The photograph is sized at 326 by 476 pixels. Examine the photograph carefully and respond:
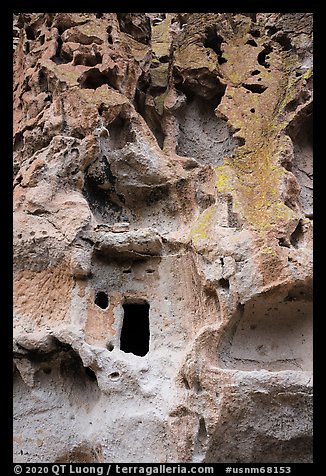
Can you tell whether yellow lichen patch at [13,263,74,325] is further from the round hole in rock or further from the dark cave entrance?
the dark cave entrance

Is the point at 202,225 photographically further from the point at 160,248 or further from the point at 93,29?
the point at 93,29

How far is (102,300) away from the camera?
4.98 meters

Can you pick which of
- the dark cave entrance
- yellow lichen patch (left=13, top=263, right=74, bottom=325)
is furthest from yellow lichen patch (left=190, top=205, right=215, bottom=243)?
yellow lichen patch (left=13, top=263, right=74, bottom=325)

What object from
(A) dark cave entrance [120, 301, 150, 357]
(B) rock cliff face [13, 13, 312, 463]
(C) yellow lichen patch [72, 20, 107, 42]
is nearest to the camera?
(B) rock cliff face [13, 13, 312, 463]

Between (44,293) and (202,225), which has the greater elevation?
(202,225)

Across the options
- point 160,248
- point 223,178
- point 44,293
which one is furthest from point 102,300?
point 223,178

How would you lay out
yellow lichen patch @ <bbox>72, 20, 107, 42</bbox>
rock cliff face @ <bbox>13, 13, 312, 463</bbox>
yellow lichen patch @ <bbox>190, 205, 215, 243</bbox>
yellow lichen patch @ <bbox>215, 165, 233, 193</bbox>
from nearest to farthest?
1. rock cliff face @ <bbox>13, 13, 312, 463</bbox>
2. yellow lichen patch @ <bbox>190, 205, 215, 243</bbox>
3. yellow lichen patch @ <bbox>215, 165, 233, 193</bbox>
4. yellow lichen patch @ <bbox>72, 20, 107, 42</bbox>

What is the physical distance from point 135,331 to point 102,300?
1.98 ft

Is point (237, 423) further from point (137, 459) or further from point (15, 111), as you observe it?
point (15, 111)

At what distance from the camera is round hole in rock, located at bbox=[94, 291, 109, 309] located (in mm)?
4953

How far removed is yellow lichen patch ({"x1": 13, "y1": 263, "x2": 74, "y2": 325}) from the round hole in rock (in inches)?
12.3

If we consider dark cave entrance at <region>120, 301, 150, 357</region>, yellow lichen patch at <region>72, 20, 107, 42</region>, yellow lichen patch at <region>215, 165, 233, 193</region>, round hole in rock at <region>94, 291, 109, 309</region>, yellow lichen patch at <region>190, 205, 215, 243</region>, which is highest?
yellow lichen patch at <region>72, 20, 107, 42</region>

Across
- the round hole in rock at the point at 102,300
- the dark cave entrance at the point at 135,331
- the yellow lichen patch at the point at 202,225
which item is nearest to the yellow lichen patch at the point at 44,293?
the round hole in rock at the point at 102,300

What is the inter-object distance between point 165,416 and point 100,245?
1.62m
